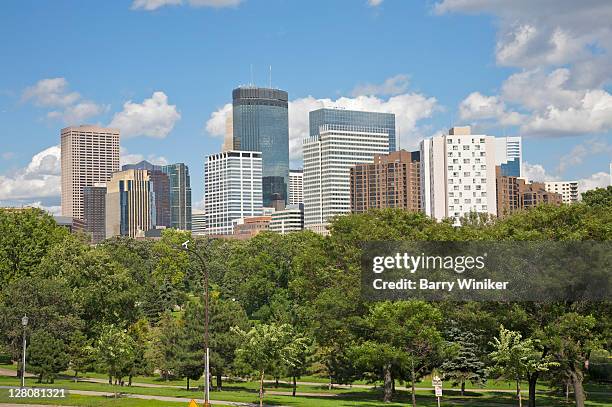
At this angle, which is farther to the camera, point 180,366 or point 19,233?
point 19,233

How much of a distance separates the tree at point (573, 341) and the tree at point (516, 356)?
3.42ft

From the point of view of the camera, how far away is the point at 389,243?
57.1 metres

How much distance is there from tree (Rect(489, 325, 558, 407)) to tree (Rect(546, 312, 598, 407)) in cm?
104

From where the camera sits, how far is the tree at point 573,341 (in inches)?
1865

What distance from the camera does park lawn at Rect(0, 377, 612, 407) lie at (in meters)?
53.9

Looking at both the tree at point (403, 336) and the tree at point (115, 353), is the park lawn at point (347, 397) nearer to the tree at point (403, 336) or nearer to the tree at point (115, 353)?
the tree at point (115, 353)

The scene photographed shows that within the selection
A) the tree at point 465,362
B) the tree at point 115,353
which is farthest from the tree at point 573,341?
the tree at point 115,353

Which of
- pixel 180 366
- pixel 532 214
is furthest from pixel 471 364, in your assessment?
pixel 180 366

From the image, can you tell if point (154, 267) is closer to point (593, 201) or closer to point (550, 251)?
point (593, 201)

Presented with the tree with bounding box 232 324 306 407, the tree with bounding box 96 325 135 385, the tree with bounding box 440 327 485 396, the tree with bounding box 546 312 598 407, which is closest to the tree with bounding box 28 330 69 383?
the tree with bounding box 96 325 135 385

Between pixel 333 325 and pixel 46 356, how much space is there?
19.8 meters

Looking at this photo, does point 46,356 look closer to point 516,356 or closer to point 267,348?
point 267,348

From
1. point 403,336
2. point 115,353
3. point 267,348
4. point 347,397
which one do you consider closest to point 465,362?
point 347,397

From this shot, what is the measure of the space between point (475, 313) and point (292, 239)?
81.0m
